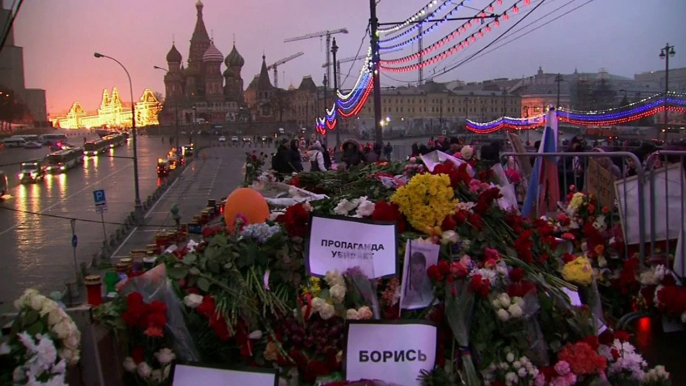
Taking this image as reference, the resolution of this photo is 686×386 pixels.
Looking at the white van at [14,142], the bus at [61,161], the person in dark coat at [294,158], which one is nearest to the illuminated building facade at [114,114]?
the bus at [61,161]

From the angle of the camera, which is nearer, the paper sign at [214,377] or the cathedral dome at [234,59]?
the paper sign at [214,377]

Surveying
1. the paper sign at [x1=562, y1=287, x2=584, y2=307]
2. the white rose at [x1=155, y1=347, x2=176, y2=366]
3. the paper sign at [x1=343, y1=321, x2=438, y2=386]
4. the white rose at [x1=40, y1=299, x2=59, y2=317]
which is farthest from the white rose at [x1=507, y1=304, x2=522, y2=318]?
the white rose at [x1=40, y1=299, x2=59, y2=317]

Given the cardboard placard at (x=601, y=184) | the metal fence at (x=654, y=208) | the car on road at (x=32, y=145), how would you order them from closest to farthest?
1. the metal fence at (x=654, y=208)
2. the cardboard placard at (x=601, y=184)
3. the car on road at (x=32, y=145)

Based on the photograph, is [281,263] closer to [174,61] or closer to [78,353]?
[78,353]

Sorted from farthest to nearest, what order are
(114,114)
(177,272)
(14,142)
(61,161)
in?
(114,114) < (61,161) < (14,142) < (177,272)

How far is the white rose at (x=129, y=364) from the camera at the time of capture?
3.84m

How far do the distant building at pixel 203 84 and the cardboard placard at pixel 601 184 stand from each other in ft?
428

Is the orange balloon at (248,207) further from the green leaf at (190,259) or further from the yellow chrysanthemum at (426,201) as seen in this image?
the yellow chrysanthemum at (426,201)

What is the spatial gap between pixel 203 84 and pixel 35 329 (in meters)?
142

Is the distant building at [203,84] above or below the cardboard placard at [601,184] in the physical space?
above

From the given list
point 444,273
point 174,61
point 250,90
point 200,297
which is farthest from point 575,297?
point 250,90

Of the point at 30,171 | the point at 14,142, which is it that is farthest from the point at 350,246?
the point at 30,171

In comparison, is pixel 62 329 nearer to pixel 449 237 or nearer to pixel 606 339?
pixel 449 237

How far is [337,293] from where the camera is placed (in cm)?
420
